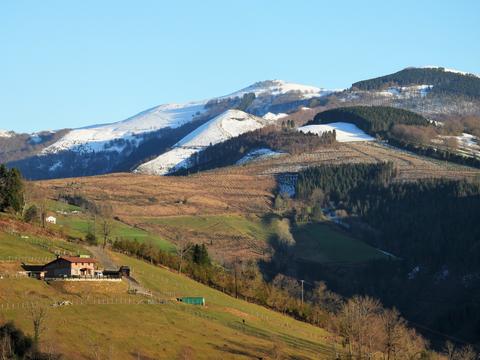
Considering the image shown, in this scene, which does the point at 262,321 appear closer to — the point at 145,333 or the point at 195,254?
the point at 145,333

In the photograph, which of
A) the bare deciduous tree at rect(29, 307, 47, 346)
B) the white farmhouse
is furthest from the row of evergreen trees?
the bare deciduous tree at rect(29, 307, 47, 346)

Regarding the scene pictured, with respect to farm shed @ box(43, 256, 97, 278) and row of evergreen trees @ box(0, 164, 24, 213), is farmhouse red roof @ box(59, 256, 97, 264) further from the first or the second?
row of evergreen trees @ box(0, 164, 24, 213)

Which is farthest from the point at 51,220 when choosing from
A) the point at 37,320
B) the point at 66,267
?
the point at 37,320

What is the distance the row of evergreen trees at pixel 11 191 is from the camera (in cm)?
14712

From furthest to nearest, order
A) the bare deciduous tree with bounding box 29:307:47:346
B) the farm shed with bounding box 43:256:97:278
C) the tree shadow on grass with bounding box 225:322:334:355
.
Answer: the farm shed with bounding box 43:256:97:278 < the tree shadow on grass with bounding box 225:322:334:355 < the bare deciduous tree with bounding box 29:307:47:346

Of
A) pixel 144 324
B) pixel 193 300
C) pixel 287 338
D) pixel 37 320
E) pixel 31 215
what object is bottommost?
pixel 287 338

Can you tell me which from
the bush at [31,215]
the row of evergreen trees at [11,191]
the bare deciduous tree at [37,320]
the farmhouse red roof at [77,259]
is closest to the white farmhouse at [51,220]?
the bush at [31,215]

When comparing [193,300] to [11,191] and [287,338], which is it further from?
[11,191]

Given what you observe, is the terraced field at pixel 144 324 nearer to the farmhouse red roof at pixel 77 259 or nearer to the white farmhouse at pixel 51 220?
the farmhouse red roof at pixel 77 259

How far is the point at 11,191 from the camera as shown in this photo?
14738 cm

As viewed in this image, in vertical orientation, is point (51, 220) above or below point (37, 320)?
above

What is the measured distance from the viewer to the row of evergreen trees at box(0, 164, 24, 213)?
483ft

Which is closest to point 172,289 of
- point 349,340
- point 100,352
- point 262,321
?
point 262,321

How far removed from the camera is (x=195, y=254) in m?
159
